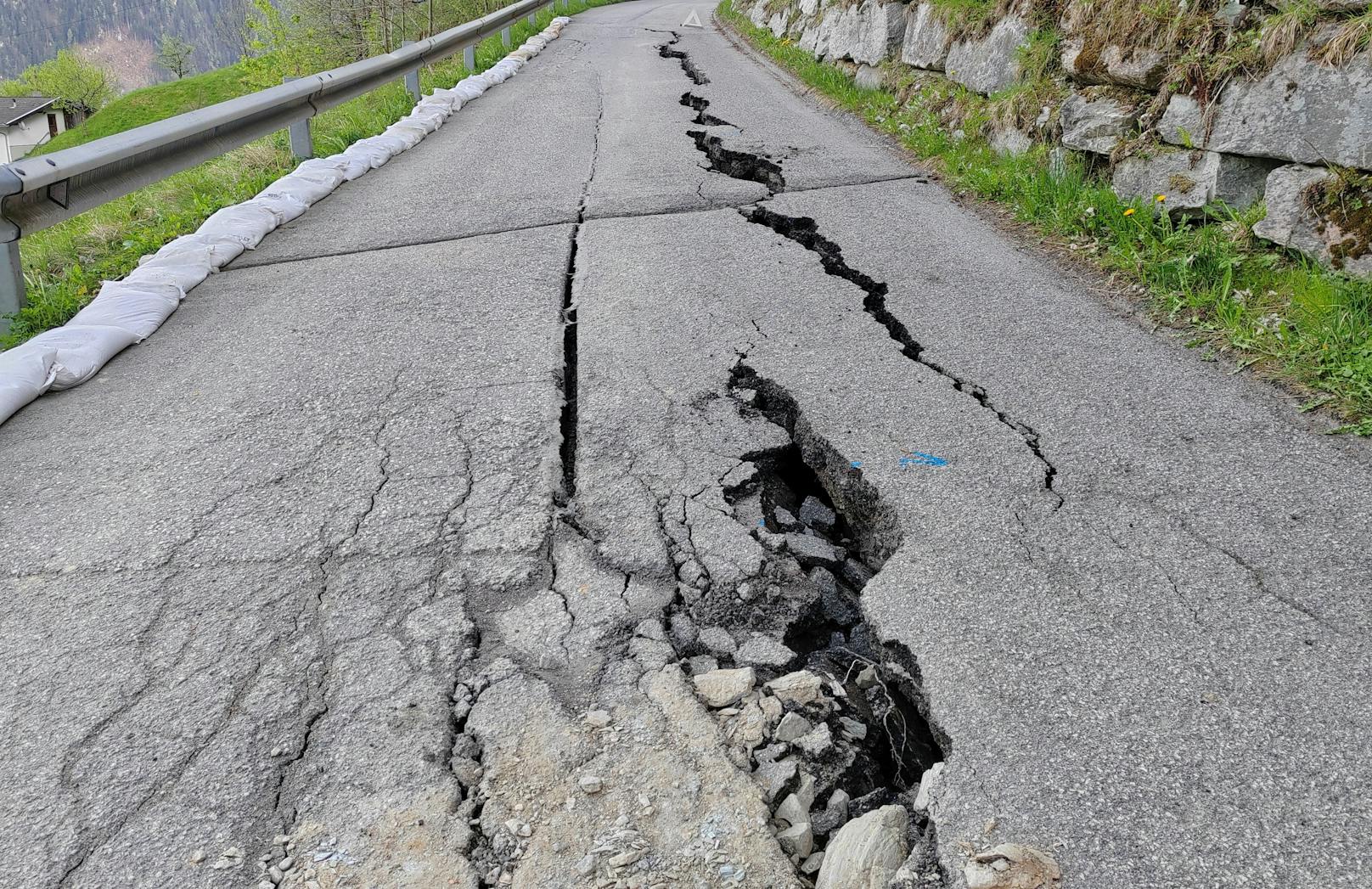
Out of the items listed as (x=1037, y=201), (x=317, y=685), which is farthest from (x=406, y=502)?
(x=1037, y=201)

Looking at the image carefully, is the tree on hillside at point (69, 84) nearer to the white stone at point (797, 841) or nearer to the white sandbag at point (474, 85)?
the white sandbag at point (474, 85)

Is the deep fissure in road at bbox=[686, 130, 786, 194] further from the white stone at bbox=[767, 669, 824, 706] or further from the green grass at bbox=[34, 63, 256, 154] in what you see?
the green grass at bbox=[34, 63, 256, 154]

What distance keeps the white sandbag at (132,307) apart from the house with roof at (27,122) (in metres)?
78.9

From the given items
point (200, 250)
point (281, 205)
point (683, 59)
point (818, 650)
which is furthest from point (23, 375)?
point (683, 59)

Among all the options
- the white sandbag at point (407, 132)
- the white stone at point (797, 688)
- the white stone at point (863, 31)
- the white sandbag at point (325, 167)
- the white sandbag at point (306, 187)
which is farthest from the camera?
the white stone at point (863, 31)

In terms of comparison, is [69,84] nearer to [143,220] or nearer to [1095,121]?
[143,220]

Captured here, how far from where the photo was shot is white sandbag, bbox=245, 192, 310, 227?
18.3 ft

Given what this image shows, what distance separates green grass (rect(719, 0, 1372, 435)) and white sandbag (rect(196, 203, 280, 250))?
14.5 ft

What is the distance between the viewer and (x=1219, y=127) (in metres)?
4.49

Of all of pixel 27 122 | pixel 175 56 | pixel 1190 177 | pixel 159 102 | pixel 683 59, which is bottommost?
pixel 27 122

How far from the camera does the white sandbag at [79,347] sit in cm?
366

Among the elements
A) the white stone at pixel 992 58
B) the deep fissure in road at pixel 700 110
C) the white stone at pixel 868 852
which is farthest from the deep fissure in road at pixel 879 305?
the deep fissure in road at pixel 700 110

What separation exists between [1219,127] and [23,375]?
5483 mm

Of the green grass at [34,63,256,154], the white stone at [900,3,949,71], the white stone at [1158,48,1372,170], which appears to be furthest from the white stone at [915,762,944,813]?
the green grass at [34,63,256,154]
